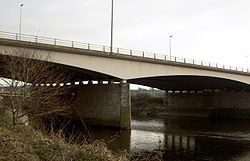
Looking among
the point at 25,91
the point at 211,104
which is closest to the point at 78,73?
the point at 25,91

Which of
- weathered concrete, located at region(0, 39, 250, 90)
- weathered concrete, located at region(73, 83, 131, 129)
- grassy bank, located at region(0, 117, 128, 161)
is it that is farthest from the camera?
weathered concrete, located at region(73, 83, 131, 129)

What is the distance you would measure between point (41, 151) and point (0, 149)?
3.84 ft

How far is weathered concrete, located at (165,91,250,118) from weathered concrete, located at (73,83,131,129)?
30.2 metres

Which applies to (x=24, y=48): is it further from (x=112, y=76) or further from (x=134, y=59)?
(x=134, y=59)

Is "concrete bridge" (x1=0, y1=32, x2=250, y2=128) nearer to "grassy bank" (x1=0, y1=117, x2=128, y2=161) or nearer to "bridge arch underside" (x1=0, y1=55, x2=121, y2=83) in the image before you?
"bridge arch underside" (x1=0, y1=55, x2=121, y2=83)

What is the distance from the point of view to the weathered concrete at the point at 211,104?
54912mm

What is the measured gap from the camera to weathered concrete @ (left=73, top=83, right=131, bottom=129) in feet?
102

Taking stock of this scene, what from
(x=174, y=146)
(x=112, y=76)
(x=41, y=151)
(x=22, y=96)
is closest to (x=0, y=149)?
(x=41, y=151)

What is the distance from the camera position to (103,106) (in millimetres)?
33156

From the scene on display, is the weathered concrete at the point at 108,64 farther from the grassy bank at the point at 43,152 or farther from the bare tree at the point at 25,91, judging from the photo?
the grassy bank at the point at 43,152

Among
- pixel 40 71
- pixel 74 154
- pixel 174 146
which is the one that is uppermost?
pixel 40 71

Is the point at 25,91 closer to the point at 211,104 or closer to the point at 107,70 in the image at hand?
the point at 107,70

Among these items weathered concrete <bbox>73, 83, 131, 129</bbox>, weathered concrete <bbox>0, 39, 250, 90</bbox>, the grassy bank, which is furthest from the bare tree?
weathered concrete <bbox>73, 83, 131, 129</bbox>

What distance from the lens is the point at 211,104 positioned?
58.7 metres
